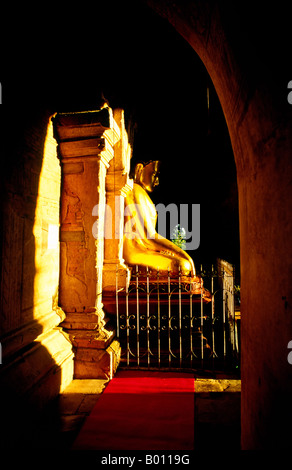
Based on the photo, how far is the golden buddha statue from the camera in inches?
175

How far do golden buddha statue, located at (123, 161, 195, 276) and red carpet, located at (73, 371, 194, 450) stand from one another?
69.1 inches

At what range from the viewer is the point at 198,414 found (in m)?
2.44

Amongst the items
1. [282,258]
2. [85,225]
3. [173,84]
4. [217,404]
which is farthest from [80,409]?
[173,84]

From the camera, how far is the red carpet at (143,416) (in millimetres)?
2031

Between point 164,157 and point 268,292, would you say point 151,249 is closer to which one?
point 268,292

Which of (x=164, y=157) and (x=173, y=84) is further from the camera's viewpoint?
(x=164, y=157)

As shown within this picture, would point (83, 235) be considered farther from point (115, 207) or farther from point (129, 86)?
point (129, 86)

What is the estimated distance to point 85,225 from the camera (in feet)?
10.9

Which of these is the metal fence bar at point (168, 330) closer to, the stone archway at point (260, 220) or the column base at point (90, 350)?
the column base at point (90, 350)

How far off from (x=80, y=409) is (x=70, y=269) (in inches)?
60.9

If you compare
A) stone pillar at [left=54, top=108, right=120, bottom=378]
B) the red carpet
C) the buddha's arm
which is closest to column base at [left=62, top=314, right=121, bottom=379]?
stone pillar at [left=54, top=108, right=120, bottom=378]

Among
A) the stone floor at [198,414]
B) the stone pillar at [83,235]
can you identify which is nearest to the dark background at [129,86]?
the stone pillar at [83,235]

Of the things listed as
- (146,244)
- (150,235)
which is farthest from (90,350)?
(150,235)
